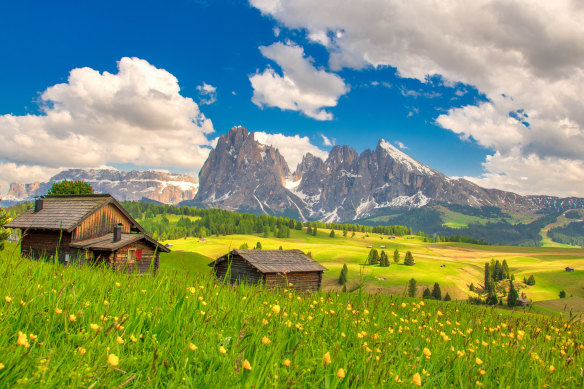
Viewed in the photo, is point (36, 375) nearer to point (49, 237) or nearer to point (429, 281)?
point (49, 237)

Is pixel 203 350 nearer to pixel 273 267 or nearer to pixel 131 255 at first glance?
pixel 131 255

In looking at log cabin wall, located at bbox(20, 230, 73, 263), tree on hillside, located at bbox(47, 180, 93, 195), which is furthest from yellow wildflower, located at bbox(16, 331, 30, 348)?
tree on hillside, located at bbox(47, 180, 93, 195)

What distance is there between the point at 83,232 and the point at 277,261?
74.8 ft

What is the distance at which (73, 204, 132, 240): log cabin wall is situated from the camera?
36500 mm

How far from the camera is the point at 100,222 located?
127ft

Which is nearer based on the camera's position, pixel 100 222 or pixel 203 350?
pixel 203 350

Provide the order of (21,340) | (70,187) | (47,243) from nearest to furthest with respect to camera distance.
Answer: (21,340) < (47,243) < (70,187)

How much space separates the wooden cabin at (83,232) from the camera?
1403 inches

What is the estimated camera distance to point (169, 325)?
133 inches

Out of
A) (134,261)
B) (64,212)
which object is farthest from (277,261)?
(64,212)

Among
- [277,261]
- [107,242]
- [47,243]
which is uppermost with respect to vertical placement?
[107,242]

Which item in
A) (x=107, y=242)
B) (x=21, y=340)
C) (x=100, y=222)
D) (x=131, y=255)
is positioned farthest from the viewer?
(x=100, y=222)

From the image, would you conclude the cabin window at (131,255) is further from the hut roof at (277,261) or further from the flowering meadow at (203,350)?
the flowering meadow at (203,350)

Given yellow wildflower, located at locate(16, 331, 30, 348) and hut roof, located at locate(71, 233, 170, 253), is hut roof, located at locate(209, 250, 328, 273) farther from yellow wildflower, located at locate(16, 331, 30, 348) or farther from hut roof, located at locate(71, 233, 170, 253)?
yellow wildflower, located at locate(16, 331, 30, 348)
